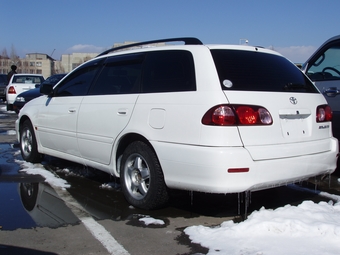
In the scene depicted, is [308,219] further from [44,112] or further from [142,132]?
[44,112]

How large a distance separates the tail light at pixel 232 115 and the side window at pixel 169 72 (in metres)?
0.38

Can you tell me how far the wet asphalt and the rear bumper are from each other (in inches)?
19.3

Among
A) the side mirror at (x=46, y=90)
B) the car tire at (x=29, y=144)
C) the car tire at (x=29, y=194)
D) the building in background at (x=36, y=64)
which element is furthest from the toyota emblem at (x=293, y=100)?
the building in background at (x=36, y=64)

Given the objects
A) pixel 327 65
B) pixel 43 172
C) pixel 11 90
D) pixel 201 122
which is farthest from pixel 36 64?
Answer: pixel 201 122

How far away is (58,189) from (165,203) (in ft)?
5.47

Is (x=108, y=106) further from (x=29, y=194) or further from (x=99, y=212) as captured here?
(x=29, y=194)

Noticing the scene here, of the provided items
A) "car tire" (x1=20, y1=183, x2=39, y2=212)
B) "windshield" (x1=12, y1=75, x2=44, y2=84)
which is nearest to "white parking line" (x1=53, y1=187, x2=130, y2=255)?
"car tire" (x1=20, y1=183, x2=39, y2=212)

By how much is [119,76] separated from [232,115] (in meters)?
1.75

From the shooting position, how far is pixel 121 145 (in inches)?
178

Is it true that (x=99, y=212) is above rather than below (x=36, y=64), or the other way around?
below

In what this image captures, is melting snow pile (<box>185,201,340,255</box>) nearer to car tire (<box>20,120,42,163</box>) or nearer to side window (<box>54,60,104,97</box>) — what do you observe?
side window (<box>54,60,104,97</box>)

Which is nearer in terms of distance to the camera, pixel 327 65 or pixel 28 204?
pixel 28 204

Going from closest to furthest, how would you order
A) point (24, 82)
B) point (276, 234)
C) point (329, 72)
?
point (276, 234) < point (329, 72) < point (24, 82)

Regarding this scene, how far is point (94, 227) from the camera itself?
3.78 meters
